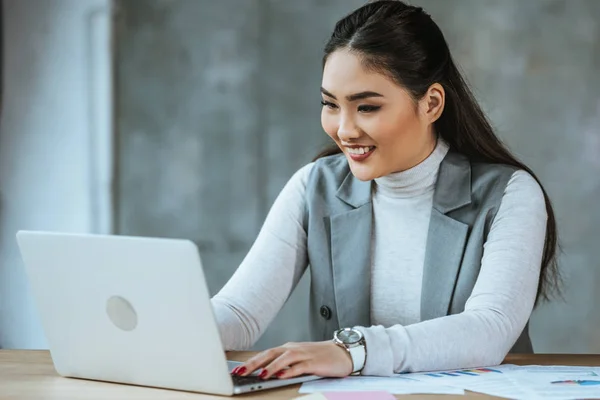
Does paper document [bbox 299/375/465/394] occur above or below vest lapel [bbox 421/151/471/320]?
below

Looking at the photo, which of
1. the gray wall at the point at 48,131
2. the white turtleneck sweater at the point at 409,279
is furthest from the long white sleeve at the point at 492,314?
the gray wall at the point at 48,131

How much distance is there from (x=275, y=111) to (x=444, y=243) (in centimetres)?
198

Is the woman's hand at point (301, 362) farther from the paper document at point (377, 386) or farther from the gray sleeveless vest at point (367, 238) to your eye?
the gray sleeveless vest at point (367, 238)

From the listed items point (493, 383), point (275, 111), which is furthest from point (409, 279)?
point (275, 111)

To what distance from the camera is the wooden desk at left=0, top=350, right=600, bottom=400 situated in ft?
4.80

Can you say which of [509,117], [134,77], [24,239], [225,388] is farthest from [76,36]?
[225,388]

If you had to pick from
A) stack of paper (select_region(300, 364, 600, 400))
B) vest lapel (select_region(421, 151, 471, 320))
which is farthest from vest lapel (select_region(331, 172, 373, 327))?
stack of paper (select_region(300, 364, 600, 400))

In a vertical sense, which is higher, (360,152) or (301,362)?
(360,152)

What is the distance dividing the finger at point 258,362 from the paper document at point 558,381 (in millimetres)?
415

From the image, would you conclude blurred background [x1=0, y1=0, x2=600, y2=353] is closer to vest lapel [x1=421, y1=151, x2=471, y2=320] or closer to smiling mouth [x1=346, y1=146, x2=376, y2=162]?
vest lapel [x1=421, y1=151, x2=471, y2=320]

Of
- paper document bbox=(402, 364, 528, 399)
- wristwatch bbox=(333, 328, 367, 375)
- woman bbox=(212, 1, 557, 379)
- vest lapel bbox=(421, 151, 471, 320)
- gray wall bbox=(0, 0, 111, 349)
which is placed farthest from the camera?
gray wall bbox=(0, 0, 111, 349)

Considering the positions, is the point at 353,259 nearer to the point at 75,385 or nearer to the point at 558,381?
the point at 558,381

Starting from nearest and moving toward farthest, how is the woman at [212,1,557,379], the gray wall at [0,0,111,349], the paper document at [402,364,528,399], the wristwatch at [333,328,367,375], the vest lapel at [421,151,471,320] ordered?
the paper document at [402,364,528,399] < the wristwatch at [333,328,367,375] < the woman at [212,1,557,379] < the vest lapel at [421,151,471,320] < the gray wall at [0,0,111,349]

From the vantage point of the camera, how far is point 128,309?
4.76 feet
